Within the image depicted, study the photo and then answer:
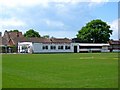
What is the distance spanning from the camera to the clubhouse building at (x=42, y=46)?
93.6 meters

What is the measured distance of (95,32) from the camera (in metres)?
108

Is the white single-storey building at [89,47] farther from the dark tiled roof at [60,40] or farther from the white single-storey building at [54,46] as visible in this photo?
the dark tiled roof at [60,40]

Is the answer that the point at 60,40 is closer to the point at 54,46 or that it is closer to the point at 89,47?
the point at 89,47

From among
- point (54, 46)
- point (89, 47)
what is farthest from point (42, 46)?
point (89, 47)

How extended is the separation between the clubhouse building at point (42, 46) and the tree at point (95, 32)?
10.2ft

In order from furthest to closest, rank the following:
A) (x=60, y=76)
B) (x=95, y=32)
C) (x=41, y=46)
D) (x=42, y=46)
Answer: (x=95, y=32) < (x=42, y=46) < (x=41, y=46) < (x=60, y=76)

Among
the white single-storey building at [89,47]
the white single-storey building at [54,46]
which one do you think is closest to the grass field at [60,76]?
the white single-storey building at [54,46]

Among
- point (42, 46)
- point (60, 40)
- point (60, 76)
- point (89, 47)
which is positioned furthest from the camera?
point (60, 40)

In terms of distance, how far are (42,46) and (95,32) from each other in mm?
21455

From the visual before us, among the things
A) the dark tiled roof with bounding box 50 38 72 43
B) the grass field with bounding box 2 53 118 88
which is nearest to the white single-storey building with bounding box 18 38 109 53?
the dark tiled roof with bounding box 50 38 72 43

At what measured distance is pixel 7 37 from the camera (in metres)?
109

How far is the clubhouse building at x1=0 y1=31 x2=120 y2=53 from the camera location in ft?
307

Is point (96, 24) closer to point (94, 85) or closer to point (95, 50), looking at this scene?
point (95, 50)

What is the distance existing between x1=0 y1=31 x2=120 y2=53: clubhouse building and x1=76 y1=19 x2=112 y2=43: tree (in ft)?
Result: 10.2
